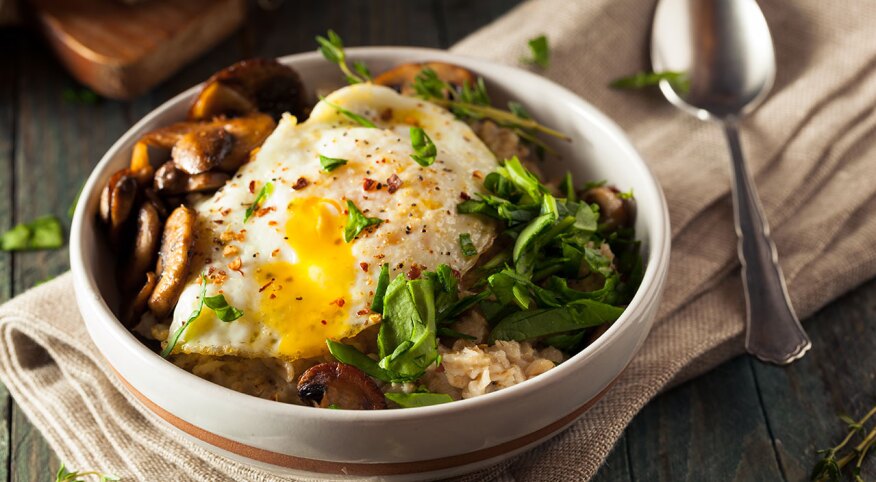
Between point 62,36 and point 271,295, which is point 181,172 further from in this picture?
point 62,36

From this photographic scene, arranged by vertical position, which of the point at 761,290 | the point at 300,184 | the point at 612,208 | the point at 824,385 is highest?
the point at 300,184

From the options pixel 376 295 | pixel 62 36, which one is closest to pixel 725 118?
pixel 376 295

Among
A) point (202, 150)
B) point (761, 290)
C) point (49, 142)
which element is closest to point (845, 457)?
point (761, 290)

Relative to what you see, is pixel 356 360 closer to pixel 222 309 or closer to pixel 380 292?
pixel 380 292

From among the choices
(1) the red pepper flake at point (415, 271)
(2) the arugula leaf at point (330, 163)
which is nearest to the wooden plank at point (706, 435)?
(1) the red pepper flake at point (415, 271)

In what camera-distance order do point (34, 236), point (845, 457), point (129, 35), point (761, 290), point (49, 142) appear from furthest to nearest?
point (129, 35) < point (49, 142) < point (34, 236) < point (761, 290) < point (845, 457)
